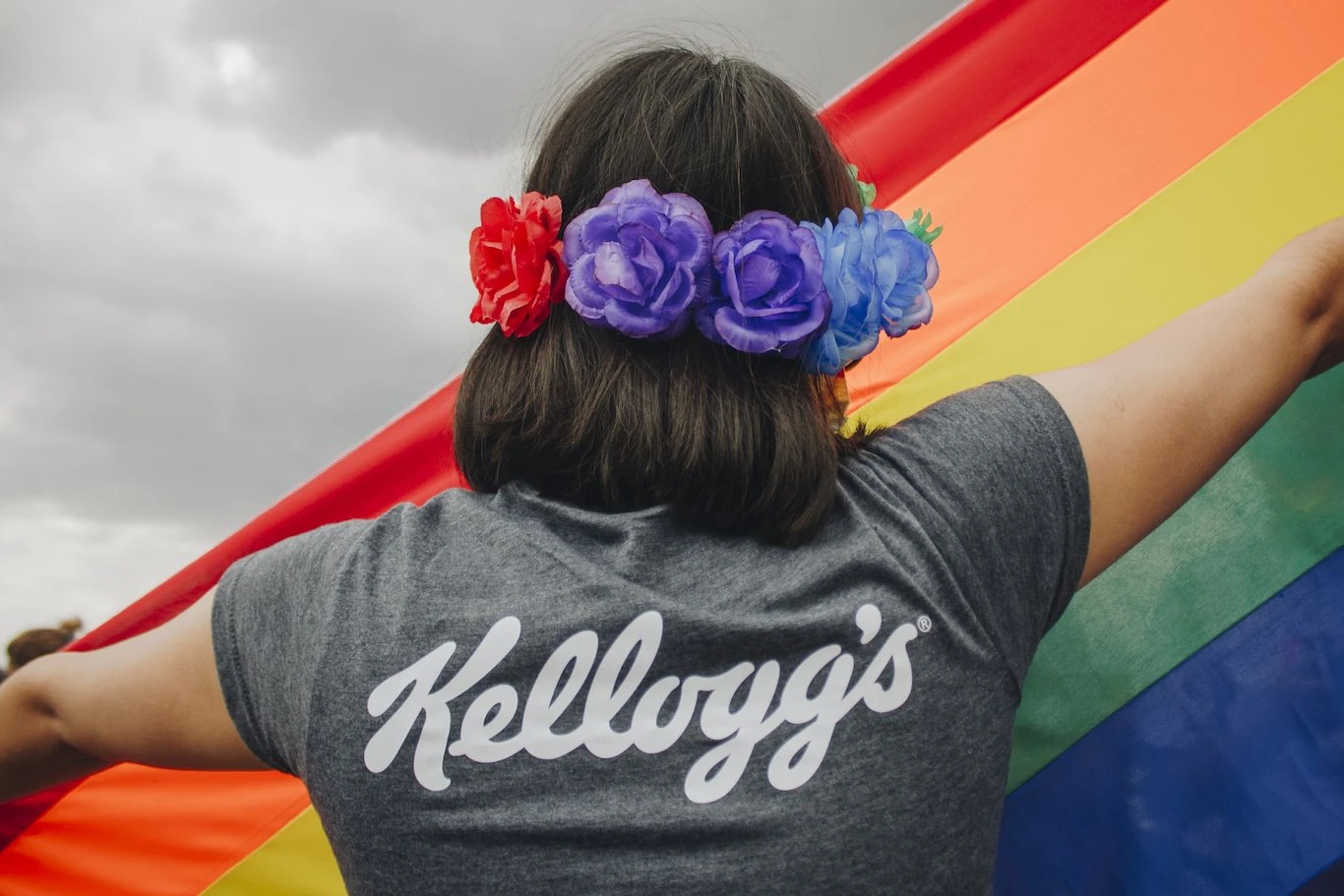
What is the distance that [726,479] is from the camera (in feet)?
2.89

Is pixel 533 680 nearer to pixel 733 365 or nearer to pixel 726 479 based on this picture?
pixel 726 479

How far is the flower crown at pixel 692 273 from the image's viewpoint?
0.91 metres

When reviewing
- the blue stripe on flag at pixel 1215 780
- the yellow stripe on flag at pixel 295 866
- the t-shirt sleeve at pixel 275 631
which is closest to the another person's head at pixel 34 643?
the yellow stripe on flag at pixel 295 866

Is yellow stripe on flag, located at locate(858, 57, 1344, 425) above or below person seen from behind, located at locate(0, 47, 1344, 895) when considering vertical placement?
below

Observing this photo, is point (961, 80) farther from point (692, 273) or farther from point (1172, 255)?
point (692, 273)

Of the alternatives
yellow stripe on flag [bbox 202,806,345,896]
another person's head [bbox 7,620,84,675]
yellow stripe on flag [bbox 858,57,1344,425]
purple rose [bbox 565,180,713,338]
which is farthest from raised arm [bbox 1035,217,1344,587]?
another person's head [bbox 7,620,84,675]

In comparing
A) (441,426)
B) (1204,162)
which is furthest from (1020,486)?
(441,426)

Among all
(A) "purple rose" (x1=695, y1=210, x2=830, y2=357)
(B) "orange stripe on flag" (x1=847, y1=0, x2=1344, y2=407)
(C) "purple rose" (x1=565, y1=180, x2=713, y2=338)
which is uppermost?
(C) "purple rose" (x1=565, y1=180, x2=713, y2=338)

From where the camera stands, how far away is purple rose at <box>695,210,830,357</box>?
35.8 inches

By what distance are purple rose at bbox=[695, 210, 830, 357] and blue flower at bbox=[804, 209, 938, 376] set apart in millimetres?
29

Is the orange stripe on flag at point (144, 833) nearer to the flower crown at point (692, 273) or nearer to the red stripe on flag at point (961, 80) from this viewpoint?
the flower crown at point (692, 273)

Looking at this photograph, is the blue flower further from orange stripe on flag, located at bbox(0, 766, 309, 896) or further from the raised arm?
orange stripe on flag, located at bbox(0, 766, 309, 896)

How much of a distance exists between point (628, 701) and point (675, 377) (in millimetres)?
321

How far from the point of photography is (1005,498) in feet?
2.86
